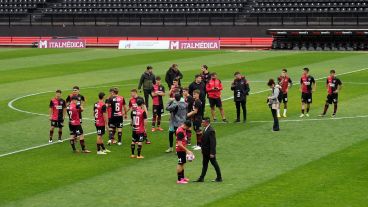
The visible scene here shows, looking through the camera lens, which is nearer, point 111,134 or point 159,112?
point 111,134

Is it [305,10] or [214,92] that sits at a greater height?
[305,10]

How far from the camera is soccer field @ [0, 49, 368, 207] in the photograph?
68.3 ft

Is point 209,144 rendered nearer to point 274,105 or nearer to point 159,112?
point 274,105

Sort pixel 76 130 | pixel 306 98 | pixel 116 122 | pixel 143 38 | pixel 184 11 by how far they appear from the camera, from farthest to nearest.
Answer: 1. pixel 184 11
2. pixel 143 38
3. pixel 306 98
4. pixel 116 122
5. pixel 76 130

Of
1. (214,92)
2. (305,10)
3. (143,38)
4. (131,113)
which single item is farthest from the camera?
(143,38)

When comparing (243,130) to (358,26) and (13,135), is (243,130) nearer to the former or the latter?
(13,135)

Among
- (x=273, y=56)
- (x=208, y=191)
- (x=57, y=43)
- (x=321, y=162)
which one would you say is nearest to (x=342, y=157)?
(x=321, y=162)

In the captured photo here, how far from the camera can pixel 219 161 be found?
2495 centimetres

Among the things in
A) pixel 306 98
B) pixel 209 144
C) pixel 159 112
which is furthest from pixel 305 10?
pixel 209 144

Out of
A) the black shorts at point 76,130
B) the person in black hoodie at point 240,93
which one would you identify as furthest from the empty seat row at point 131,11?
the black shorts at point 76,130

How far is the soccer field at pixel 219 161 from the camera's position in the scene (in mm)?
20812

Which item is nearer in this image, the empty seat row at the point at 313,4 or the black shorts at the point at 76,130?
the black shorts at the point at 76,130

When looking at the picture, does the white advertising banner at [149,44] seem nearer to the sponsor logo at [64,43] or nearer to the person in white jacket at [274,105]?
the sponsor logo at [64,43]

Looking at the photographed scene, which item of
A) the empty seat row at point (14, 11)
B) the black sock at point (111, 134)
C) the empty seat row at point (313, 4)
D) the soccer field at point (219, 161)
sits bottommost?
the soccer field at point (219, 161)
